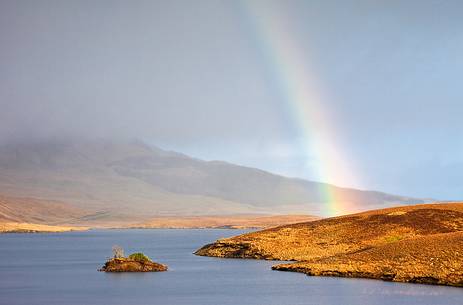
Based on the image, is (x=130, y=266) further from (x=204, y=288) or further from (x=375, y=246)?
(x=375, y=246)

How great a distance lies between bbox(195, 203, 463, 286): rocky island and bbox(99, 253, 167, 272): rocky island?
1383cm

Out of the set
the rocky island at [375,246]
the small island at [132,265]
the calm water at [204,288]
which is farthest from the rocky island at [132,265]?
the rocky island at [375,246]

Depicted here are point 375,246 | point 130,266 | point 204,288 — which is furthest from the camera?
point 375,246

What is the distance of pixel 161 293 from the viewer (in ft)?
226

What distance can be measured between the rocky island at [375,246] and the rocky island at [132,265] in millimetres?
13826

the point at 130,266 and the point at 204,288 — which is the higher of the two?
the point at 130,266

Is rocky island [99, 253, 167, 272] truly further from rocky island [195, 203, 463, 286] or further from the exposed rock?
rocky island [195, 203, 463, 286]

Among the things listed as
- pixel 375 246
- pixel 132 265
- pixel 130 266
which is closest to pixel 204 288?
pixel 132 265

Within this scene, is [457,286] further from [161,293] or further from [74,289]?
[74,289]

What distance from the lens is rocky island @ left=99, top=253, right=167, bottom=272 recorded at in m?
89.2

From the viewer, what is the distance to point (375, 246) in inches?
3666

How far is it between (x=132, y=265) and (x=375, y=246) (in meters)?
27.5

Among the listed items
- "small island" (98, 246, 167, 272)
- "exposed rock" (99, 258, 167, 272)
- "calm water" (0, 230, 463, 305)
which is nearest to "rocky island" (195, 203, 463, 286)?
"calm water" (0, 230, 463, 305)

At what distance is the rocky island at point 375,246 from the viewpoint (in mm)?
75375
